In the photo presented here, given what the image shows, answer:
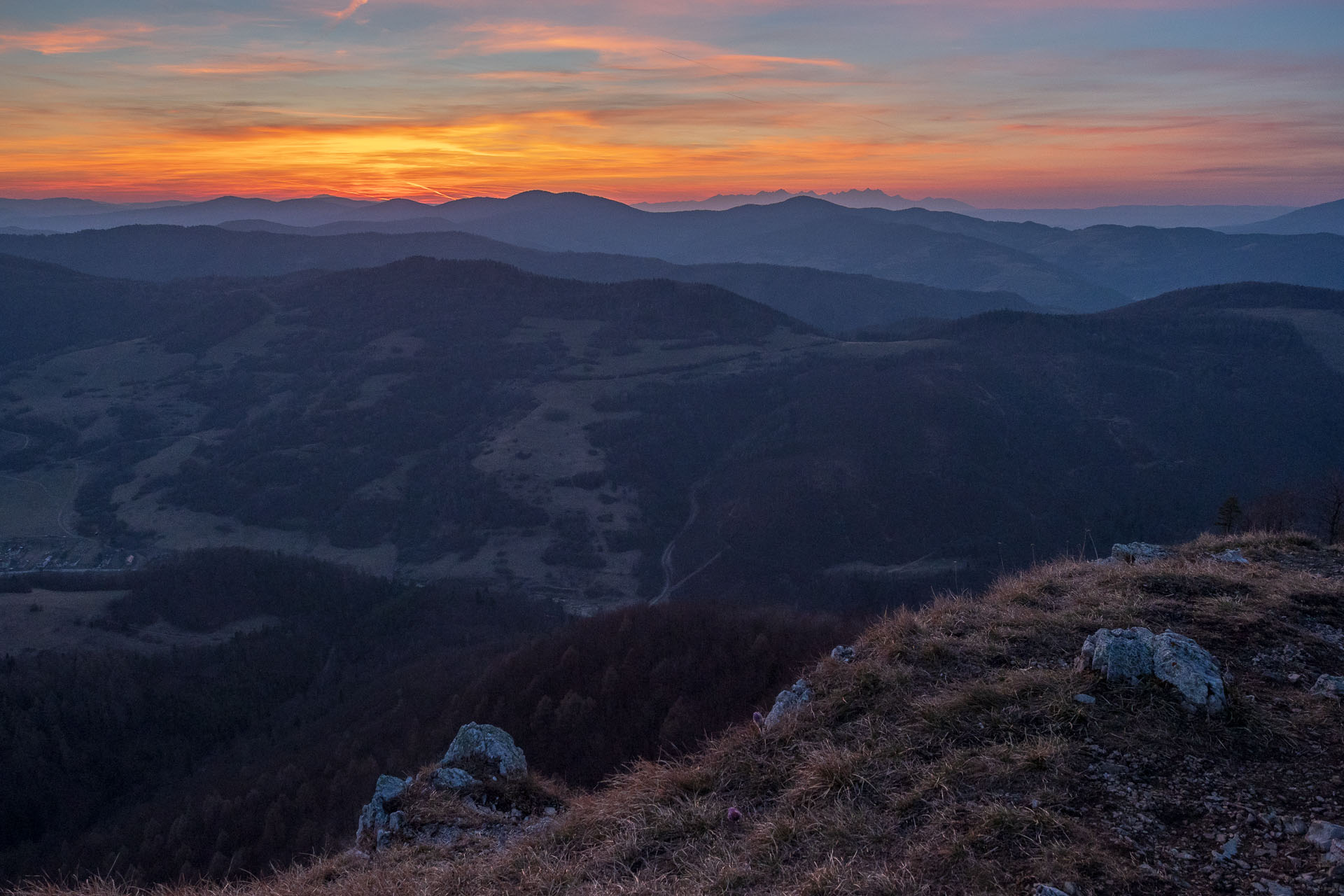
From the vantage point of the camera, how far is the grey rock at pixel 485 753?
12336mm

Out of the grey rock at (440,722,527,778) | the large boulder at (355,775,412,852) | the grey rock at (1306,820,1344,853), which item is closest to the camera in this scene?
the grey rock at (1306,820,1344,853)

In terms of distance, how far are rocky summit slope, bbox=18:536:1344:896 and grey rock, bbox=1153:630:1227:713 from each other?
1.0 inches

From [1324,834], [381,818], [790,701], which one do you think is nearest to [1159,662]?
[1324,834]

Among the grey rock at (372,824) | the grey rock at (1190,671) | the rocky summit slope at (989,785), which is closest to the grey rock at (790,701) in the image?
the rocky summit slope at (989,785)

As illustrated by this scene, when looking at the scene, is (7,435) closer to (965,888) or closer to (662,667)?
(662,667)

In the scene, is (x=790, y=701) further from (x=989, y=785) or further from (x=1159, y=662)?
(x=1159, y=662)

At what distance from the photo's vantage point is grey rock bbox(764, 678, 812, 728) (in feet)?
32.9

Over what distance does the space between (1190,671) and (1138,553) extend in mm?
8592

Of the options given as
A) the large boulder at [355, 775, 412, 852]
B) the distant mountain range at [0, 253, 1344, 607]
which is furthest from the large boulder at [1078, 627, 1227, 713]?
the distant mountain range at [0, 253, 1344, 607]

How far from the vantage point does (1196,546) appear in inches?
618

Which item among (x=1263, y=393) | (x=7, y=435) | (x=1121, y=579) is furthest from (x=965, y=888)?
(x=7, y=435)

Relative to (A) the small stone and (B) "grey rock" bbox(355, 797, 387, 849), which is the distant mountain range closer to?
(B) "grey rock" bbox(355, 797, 387, 849)

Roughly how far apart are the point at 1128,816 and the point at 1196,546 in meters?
11.4

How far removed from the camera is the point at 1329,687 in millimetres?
8469
